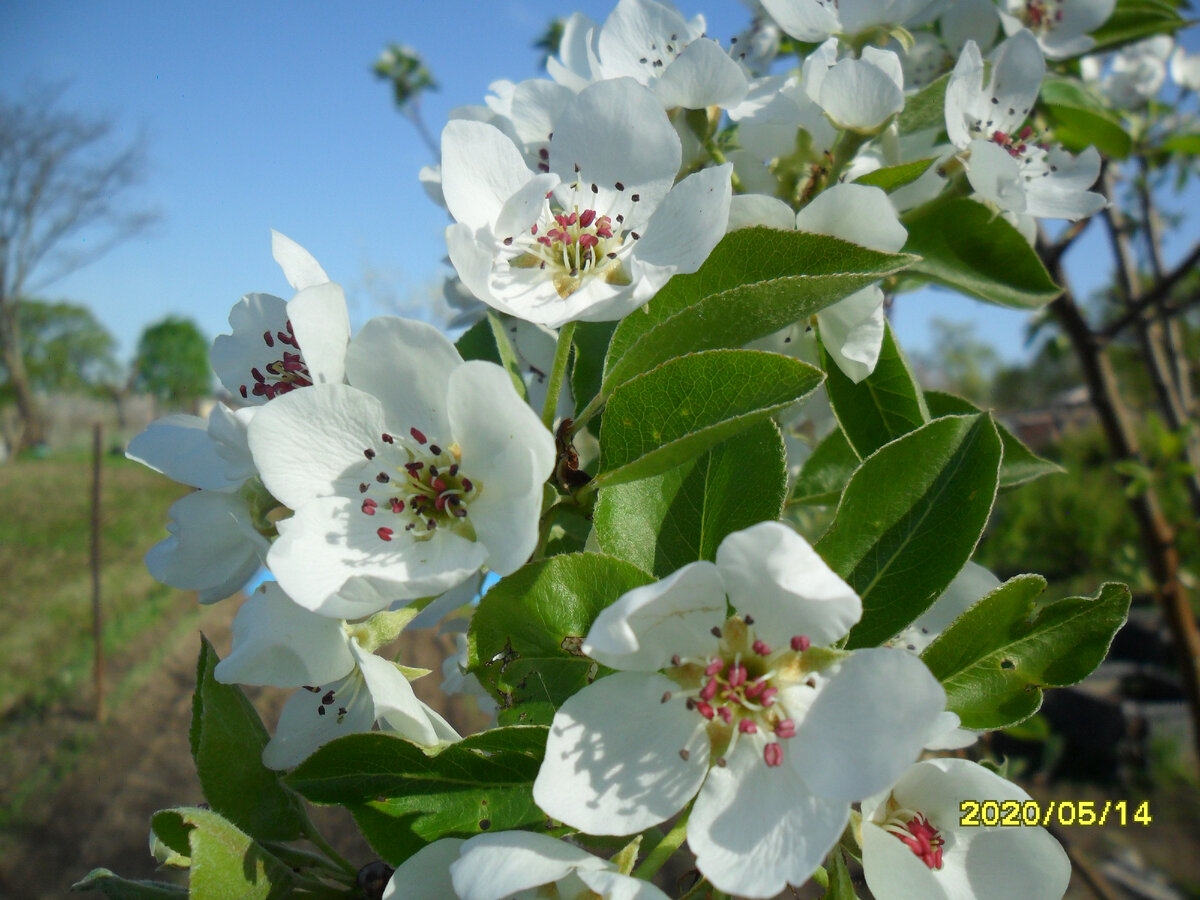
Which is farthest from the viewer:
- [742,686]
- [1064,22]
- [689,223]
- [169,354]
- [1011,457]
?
[169,354]

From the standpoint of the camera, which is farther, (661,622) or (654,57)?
(654,57)

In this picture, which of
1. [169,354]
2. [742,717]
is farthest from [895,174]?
[169,354]

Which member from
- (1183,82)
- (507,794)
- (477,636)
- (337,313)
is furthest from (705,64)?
(1183,82)

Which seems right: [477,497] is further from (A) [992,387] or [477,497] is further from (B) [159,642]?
(A) [992,387]

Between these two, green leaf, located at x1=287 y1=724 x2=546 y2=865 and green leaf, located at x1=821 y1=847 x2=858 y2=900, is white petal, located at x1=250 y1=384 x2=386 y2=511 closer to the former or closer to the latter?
green leaf, located at x1=287 y1=724 x2=546 y2=865

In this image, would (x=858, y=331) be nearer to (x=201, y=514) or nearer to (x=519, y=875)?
(x=519, y=875)

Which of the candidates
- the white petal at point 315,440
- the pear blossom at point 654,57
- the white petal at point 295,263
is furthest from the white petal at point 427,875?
the pear blossom at point 654,57

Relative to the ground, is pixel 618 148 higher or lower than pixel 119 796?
higher

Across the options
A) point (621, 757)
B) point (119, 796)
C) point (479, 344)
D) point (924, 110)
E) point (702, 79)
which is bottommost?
point (119, 796)
